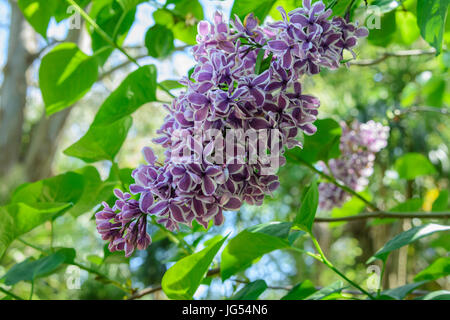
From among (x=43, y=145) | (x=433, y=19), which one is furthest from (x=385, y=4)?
(x=43, y=145)

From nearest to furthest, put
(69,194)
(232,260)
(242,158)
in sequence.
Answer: (242,158)
(232,260)
(69,194)

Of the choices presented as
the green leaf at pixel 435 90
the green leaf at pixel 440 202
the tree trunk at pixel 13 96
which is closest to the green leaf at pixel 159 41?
the green leaf at pixel 440 202

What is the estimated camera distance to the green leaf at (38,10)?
20.4 inches

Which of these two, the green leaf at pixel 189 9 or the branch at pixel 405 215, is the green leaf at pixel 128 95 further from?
the branch at pixel 405 215

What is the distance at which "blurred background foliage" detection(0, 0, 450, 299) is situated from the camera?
21.6 inches

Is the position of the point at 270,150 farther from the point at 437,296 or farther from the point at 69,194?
the point at 69,194

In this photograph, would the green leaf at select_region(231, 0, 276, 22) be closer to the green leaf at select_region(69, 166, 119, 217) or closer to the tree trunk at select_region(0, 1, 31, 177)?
the green leaf at select_region(69, 166, 119, 217)

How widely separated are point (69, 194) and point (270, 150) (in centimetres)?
32

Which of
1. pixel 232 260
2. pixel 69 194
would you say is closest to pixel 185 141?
pixel 232 260

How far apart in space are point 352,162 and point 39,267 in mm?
514

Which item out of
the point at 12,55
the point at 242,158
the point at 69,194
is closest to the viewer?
the point at 242,158

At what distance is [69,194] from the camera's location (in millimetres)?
539

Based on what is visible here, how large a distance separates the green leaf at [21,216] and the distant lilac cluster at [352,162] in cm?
44
